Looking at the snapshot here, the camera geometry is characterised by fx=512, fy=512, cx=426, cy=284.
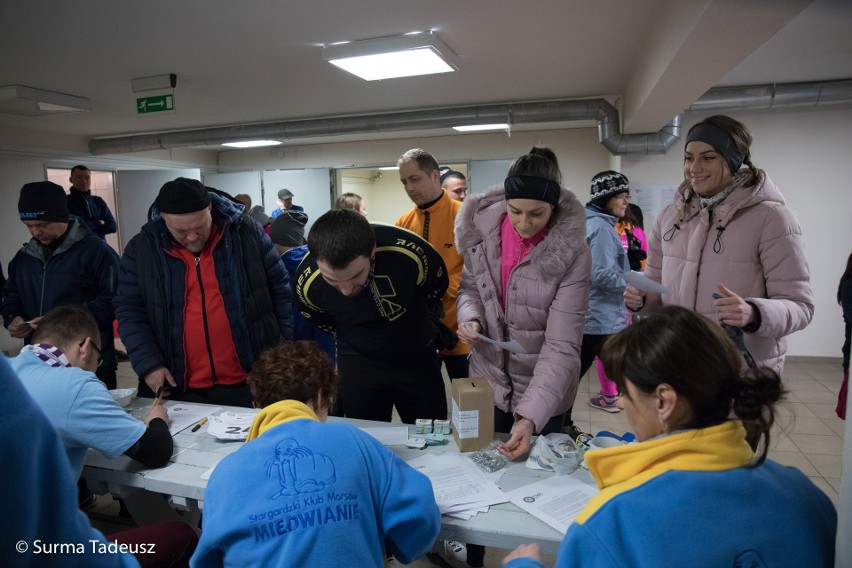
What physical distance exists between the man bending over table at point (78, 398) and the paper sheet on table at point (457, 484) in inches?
34.1

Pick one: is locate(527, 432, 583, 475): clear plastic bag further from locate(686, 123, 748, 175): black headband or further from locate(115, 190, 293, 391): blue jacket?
locate(115, 190, 293, 391): blue jacket

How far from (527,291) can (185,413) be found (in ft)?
4.81

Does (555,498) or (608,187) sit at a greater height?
(608,187)

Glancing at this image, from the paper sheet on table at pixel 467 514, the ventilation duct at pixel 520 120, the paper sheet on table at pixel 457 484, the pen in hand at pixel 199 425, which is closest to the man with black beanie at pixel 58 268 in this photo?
the pen in hand at pixel 199 425

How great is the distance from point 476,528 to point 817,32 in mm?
4112

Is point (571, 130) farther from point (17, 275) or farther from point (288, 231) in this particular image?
point (17, 275)

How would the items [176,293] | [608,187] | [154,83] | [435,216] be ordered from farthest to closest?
1. [154,83]
2. [608,187]
3. [435,216]
4. [176,293]

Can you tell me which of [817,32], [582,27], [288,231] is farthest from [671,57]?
[288,231]

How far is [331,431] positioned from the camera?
45.5 inches

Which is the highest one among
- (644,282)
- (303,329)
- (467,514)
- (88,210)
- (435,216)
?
(88,210)

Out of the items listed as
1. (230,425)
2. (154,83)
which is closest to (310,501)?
(230,425)

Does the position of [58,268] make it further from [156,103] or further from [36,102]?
[36,102]

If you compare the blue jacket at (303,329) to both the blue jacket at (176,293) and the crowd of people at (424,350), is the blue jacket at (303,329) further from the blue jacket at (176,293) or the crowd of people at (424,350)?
the blue jacket at (176,293)

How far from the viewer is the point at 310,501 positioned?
1.05 m
